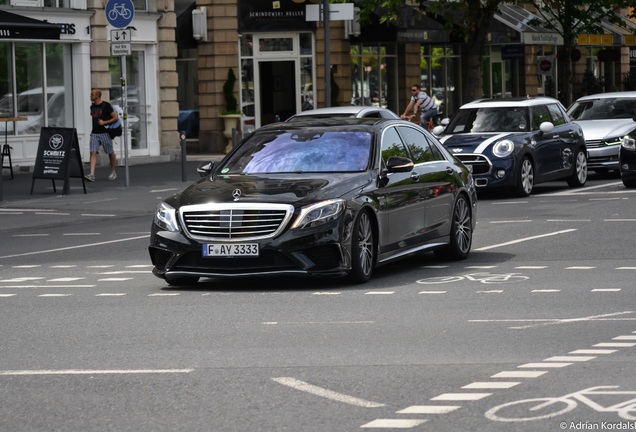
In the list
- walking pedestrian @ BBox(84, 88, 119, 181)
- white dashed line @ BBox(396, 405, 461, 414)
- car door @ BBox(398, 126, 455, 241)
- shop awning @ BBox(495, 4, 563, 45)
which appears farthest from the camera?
shop awning @ BBox(495, 4, 563, 45)

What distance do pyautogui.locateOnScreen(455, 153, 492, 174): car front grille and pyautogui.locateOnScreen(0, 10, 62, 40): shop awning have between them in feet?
34.5

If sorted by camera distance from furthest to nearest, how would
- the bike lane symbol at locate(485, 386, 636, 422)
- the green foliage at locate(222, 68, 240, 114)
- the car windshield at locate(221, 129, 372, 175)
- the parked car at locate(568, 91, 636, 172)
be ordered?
the green foliage at locate(222, 68, 240, 114)
the parked car at locate(568, 91, 636, 172)
the car windshield at locate(221, 129, 372, 175)
the bike lane symbol at locate(485, 386, 636, 422)

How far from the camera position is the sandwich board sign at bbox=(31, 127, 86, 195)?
1059 inches

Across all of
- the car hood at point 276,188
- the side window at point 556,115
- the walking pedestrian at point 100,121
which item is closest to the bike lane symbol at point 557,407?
the car hood at point 276,188

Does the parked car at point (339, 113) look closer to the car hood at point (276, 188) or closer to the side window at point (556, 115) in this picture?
the side window at point (556, 115)

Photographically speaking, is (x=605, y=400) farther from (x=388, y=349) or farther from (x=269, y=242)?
(x=269, y=242)

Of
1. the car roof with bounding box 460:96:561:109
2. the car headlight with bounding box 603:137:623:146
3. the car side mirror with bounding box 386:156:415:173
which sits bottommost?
the car headlight with bounding box 603:137:623:146

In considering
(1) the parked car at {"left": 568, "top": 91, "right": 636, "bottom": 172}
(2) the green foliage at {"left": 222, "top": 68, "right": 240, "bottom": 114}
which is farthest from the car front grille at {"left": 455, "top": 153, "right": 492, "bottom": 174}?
(2) the green foliage at {"left": 222, "top": 68, "right": 240, "bottom": 114}

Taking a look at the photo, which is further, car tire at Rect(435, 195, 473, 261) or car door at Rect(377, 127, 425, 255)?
car tire at Rect(435, 195, 473, 261)

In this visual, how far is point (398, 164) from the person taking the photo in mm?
14016

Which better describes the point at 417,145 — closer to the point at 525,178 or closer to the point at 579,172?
the point at 525,178

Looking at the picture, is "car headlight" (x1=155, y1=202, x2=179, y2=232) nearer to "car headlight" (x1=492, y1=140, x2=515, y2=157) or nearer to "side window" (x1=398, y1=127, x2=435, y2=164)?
"side window" (x1=398, y1=127, x2=435, y2=164)

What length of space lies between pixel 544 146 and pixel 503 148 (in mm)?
1302

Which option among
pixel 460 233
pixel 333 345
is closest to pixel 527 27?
pixel 460 233
